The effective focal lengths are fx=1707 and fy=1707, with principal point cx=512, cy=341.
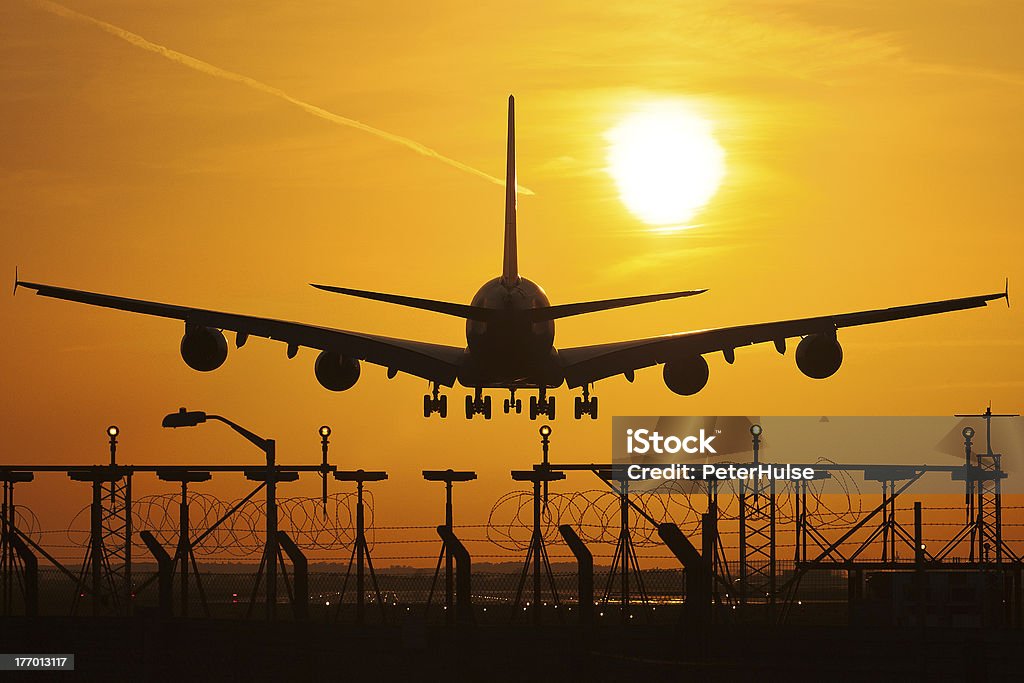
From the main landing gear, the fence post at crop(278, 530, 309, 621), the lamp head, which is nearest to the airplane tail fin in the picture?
the main landing gear

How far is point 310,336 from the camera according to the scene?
67.1 meters

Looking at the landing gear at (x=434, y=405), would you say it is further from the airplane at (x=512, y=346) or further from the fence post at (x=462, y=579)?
the fence post at (x=462, y=579)

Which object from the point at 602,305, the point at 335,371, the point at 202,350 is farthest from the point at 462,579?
the point at 335,371

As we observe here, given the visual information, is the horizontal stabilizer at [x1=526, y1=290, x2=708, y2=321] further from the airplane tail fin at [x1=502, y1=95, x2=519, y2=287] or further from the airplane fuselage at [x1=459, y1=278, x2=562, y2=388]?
the airplane tail fin at [x1=502, y1=95, x2=519, y2=287]

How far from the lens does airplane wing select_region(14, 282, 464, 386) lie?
6450 cm

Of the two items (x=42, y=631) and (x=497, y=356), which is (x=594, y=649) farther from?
(x=497, y=356)

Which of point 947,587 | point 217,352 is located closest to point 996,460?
point 947,587

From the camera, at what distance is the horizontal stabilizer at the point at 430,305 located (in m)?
55.1

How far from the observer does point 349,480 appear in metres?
50.1

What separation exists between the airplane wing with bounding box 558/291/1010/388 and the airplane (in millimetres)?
39

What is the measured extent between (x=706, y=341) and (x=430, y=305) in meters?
13.5

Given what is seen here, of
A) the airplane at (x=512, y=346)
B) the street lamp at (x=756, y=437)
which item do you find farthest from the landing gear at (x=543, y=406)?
the street lamp at (x=756, y=437)

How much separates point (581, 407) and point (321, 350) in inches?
475

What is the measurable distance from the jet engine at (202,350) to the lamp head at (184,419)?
18.7 m
